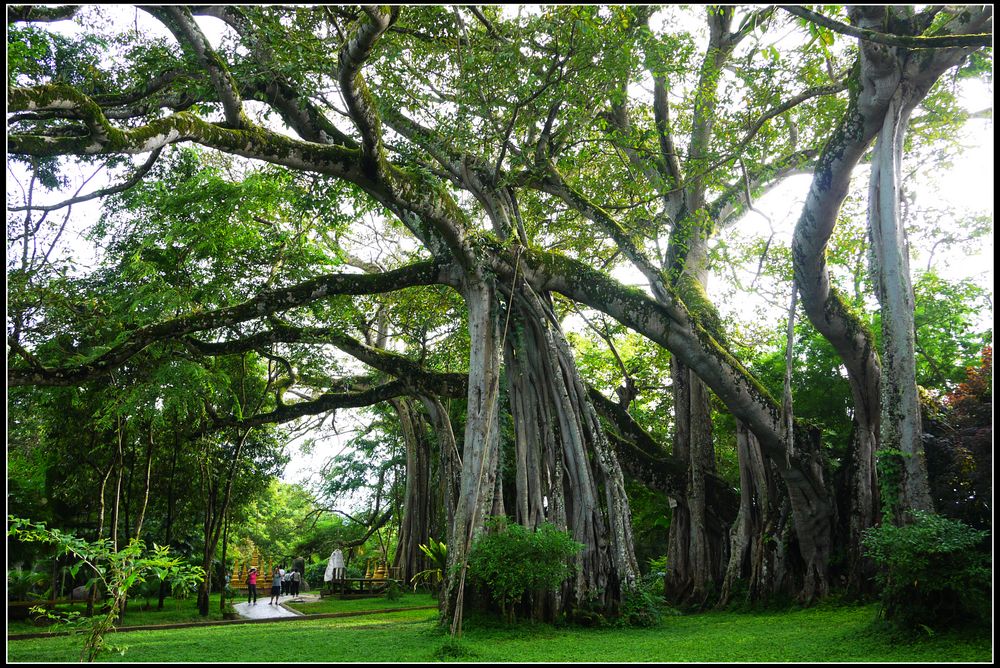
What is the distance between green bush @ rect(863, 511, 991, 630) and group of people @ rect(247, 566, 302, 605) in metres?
13.2

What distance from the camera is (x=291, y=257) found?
10.0 metres

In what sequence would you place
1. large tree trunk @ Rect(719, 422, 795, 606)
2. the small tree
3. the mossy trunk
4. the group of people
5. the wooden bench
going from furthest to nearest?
the wooden bench, the group of people, large tree trunk @ Rect(719, 422, 795, 606), the mossy trunk, the small tree

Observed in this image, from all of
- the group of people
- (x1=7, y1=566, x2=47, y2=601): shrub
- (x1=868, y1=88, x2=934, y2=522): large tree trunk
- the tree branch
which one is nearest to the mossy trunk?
(x1=868, y1=88, x2=934, y2=522): large tree trunk

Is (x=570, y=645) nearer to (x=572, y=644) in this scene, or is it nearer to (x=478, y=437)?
(x=572, y=644)

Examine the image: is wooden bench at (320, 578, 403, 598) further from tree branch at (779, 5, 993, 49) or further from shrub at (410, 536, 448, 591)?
tree branch at (779, 5, 993, 49)

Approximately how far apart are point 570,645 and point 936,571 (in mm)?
2647

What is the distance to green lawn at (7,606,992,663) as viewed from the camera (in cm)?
481

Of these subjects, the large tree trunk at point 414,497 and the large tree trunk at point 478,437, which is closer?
the large tree trunk at point 478,437

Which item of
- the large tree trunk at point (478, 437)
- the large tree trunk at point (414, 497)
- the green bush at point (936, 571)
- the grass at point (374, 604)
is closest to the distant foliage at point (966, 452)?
the green bush at point (936, 571)

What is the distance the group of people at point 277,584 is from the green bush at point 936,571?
13.2 metres

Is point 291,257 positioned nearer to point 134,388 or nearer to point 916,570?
point 134,388

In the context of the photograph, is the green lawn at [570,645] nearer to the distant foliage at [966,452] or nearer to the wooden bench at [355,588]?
the distant foliage at [966,452]

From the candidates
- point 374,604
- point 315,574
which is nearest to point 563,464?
point 374,604

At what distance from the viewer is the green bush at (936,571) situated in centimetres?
456
